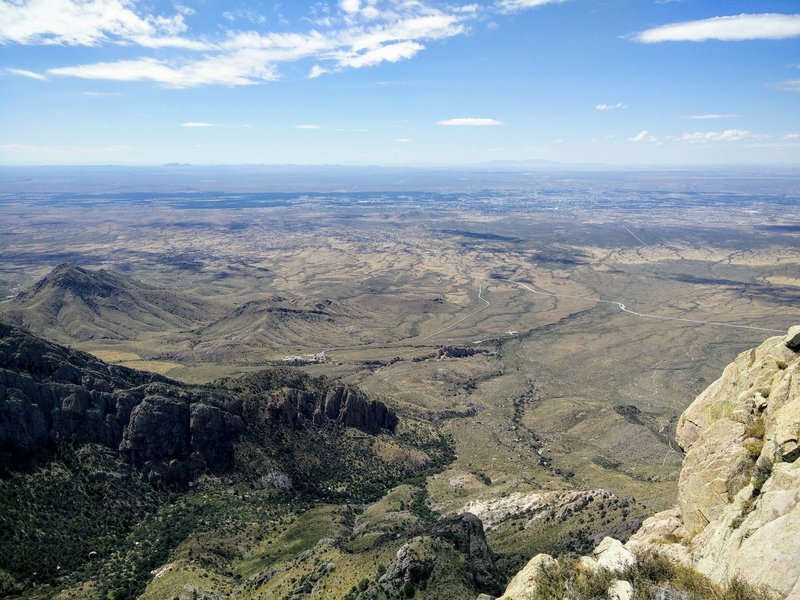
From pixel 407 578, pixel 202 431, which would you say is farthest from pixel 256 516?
pixel 407 578

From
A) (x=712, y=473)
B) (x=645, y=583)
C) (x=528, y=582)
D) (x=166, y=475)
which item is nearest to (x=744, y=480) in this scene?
(x=712, y=473)

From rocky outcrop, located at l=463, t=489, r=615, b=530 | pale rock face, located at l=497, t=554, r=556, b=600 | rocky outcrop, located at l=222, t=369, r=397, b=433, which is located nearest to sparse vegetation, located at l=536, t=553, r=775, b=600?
pale rock face, located at l=497, t=554, r=556, b=600

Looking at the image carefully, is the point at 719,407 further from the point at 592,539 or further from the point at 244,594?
the point at 244,594

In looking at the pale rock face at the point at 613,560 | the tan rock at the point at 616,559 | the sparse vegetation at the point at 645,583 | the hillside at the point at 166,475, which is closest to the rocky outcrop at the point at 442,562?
the hillside at the point at 166,475

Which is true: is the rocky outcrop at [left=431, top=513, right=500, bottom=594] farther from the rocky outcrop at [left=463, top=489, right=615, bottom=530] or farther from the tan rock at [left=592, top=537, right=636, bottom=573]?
the tan rock at [left=592, top=537, right=636, bottom=573]

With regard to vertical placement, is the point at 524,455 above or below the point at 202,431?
below

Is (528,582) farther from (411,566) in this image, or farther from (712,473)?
(411,566)
